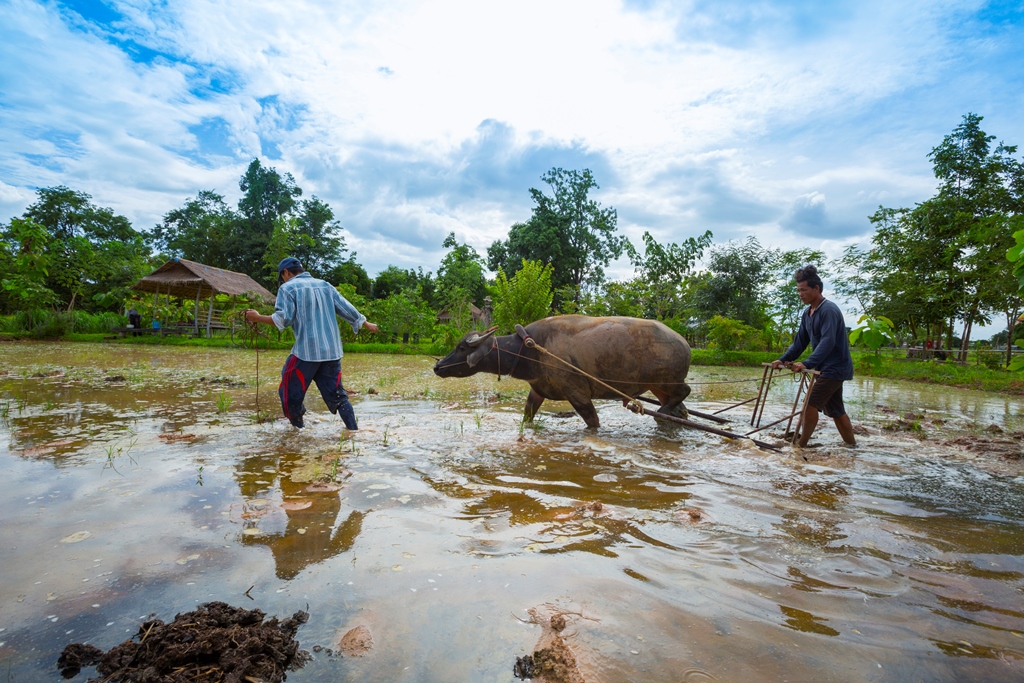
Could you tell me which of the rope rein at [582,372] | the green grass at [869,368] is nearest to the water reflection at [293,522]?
the rope rein at [582,372]

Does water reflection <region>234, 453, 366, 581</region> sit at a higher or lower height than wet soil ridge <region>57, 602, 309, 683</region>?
lower

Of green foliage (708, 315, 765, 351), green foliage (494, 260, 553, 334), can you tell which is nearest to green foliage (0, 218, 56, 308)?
green foliage (494, 260, 553, 334)

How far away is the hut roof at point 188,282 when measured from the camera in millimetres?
20391

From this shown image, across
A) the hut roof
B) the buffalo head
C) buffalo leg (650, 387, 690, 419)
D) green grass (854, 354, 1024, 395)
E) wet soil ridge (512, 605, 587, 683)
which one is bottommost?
wet soil ridge (512, 605, 587, 683)

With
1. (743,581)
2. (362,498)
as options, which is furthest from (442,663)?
(362,498)

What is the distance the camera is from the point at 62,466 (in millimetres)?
3451

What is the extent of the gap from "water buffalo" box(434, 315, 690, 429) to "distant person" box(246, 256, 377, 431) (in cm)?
135

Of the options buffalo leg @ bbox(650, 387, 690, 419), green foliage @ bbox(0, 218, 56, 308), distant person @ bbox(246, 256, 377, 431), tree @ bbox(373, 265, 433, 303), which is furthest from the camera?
tree @ bbox(373, 265, 433, 303)

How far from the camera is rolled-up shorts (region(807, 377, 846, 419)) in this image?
15.0ft

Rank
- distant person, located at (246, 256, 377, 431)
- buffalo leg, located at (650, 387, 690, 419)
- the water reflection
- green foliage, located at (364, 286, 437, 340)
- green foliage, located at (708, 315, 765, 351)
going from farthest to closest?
green foliage, located at (364, 286, 437, 340), green foliage, located at (708, 315, 765, 351), buffalo leg, located at (650, 387, 690, 419), distant person, located at (246, 256, 377, 431), the water reflection

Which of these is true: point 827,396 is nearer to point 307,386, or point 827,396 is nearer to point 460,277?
point 307,386

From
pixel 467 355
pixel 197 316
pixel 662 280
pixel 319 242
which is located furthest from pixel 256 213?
pixel 467 355

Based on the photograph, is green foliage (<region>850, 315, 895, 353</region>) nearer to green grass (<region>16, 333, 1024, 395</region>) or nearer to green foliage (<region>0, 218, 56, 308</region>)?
green grass (<region>16, 333, 1024, 395</region>)

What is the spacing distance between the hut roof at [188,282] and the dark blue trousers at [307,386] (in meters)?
18.7
